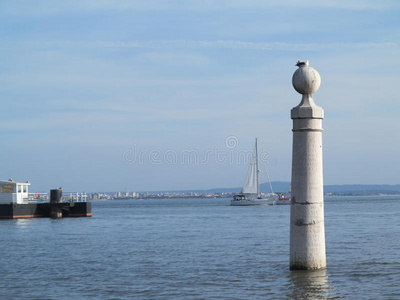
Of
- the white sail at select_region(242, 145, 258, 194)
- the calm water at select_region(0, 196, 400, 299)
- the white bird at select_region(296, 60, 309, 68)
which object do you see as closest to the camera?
the white bird at select_region(296, 60, 309, 68)

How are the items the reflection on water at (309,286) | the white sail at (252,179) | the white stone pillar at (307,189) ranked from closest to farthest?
the white stone pillar at (307,189) → the reflection on water at (309,286) → the white sail at (252,179)

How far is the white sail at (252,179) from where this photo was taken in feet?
480

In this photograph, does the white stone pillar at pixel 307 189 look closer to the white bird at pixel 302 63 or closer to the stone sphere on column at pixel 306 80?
the stone sphere on column at pixel 306 80

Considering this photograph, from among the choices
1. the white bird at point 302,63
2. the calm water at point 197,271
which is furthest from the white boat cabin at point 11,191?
the white bird at point 302,63

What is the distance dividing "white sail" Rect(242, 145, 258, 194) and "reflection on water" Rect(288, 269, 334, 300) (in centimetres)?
12561

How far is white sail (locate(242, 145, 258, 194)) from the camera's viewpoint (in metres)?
146

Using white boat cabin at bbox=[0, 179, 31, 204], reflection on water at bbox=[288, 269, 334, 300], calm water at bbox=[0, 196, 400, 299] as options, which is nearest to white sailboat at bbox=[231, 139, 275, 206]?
white boat cabin at bbox=[0, 179, 31, 204]

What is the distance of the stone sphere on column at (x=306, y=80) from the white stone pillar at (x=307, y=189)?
0.03 metres

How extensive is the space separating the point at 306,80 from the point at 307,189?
11.1 feet

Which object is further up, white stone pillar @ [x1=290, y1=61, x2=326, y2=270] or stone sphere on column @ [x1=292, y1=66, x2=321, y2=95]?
stone sphere on column @ [x1=292, y1=66, x2=321, y2=95]

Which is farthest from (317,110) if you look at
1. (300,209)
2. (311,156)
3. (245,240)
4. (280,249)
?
(245,240)

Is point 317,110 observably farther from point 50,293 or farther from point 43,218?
point 43,218

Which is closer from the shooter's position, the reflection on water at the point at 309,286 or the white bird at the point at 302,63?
the reflection on water at the point at 309,286

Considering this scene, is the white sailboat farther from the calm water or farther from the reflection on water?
the reflection on water
